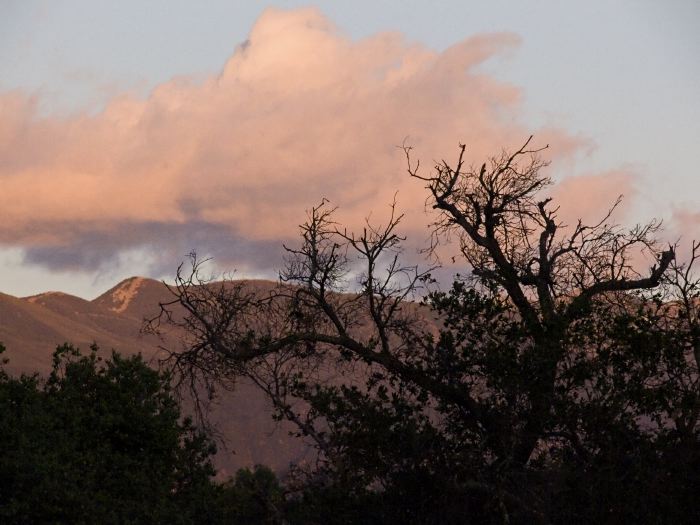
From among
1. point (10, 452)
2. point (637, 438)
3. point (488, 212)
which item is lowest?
point (10, 452)

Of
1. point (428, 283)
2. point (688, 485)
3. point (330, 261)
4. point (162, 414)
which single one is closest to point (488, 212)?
point (428, 283)

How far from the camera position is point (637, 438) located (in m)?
20.0

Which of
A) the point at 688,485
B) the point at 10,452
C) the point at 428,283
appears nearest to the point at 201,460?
the point at 10,452

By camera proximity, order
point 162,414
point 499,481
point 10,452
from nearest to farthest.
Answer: point 499,481
point 10,452
point 162,414

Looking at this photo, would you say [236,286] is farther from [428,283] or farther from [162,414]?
[162,414]

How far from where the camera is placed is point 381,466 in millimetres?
20281

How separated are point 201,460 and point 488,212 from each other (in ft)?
37.0

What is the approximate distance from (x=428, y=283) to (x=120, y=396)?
9442 mm

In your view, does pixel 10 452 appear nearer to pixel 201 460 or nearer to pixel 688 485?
pixel 201 460

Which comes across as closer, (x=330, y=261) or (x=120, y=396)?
(x=330, y=261)

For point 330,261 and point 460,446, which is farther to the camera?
point 330,261

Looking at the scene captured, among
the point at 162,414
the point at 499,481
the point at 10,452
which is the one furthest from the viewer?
the point at 162,414

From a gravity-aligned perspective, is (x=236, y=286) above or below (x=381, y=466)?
above

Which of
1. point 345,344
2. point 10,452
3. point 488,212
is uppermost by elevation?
point 488,212
